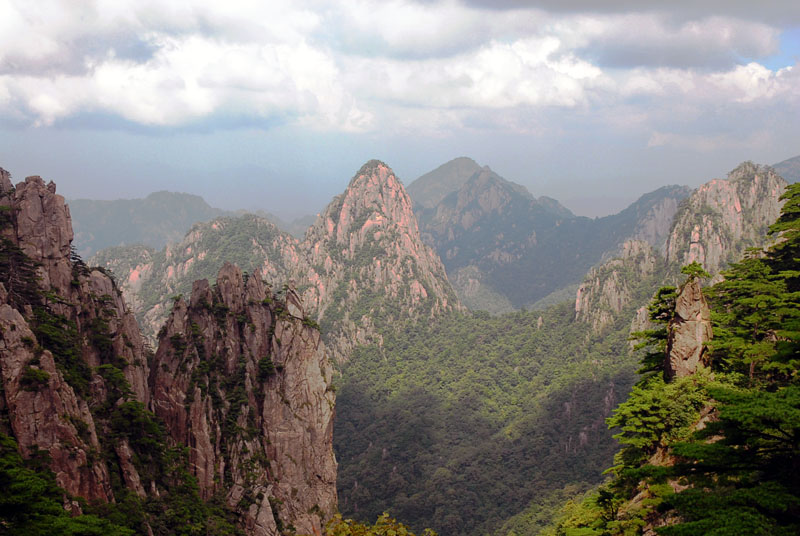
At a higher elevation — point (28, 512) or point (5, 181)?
point (5, 181)

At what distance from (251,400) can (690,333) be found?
1827 inches

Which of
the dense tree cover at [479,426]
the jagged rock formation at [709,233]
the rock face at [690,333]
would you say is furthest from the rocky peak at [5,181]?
the jagged rock formation at [709,233]

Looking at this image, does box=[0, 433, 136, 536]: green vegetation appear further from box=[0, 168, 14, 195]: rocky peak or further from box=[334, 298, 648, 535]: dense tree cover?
box=[334, 298, 648, 535]: dense tree cover

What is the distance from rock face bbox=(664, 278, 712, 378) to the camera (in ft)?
118

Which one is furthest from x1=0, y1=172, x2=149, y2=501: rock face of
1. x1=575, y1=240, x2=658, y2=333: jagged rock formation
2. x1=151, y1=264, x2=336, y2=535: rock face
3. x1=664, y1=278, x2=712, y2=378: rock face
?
x1=575, y1=240, x2=658, y2=333: jagged rock formation

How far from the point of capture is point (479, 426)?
157375 mm

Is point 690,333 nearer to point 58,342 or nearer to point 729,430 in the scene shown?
point 729,430

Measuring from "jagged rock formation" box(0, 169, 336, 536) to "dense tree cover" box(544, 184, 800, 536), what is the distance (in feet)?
107

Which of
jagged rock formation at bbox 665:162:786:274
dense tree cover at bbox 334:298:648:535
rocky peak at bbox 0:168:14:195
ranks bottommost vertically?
dense tree cover at bbox 334:298:648:535

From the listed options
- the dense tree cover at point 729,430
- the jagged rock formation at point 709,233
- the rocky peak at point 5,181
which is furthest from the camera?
the jagged rock formation at point 709,233

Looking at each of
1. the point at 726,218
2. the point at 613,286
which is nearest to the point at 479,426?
the point at 613,286

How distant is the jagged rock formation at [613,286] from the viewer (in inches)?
7018

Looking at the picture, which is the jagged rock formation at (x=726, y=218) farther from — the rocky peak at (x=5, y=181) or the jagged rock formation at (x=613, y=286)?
the rocky peak at (x=5, y=181)

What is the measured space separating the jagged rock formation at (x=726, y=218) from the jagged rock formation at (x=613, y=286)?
29.8 ft
